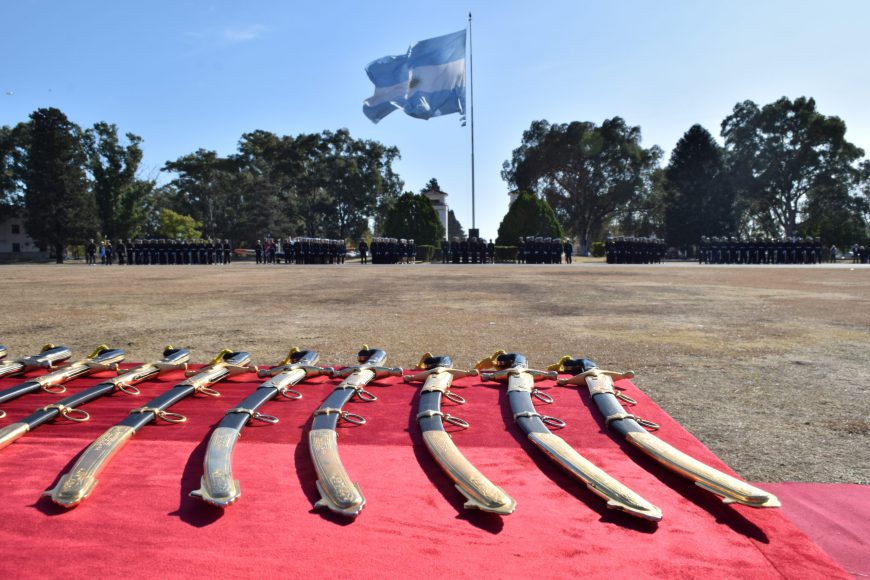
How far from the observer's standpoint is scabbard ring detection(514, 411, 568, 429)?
2.79 metres

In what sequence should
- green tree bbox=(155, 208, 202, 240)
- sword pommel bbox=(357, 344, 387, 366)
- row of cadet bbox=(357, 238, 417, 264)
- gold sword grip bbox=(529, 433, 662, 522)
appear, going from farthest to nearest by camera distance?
green tree bbox=(155, 208, 202, 240), row of cadet bbox=(357, 238, 417, 264), sword pommel bbox=(357, 344, 387, 366), gold sword grip bbox=(529, 433, 662, 522)

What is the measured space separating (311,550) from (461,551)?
0.42 metres

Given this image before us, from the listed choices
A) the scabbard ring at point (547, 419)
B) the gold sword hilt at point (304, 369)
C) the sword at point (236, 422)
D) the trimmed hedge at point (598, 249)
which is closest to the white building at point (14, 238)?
the trimmed hedge at point (598, 249)

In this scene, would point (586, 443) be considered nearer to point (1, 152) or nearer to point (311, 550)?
point (311, 550)

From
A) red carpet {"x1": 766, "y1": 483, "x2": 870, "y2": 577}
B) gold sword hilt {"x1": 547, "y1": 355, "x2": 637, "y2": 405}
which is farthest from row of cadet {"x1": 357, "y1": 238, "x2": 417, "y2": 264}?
red carpet {"x1": 766, "y1": 483, "x2": 870, "y2": 577}

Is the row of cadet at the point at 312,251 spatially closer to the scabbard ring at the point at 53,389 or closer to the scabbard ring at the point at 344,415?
the scabbard ring at the point at 53,389

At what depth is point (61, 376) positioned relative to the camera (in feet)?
11.6

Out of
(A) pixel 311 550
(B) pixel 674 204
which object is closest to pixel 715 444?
(A) pixel 311 550

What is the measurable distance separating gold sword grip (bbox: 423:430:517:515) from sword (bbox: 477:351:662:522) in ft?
0.98

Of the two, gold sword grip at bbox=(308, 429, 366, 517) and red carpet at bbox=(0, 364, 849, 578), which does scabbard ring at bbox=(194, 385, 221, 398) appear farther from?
gold sword grip at bbox=(308, 429, 366, 517)

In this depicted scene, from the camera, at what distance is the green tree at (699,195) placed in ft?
159

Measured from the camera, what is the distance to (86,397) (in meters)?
3.08

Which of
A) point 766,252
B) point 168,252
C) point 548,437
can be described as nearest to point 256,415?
point 548,437

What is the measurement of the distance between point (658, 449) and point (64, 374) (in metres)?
3.35
